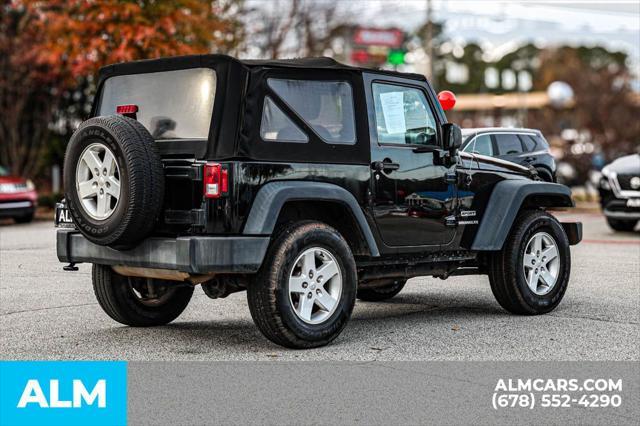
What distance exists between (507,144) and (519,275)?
7222 mm

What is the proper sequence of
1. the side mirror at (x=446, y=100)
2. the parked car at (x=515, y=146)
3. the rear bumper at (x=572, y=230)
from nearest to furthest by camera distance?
the side mirror at (x=446, y=100) → the rear bumper at (x=572, y=230) → the parked car at (x=515, y=146)

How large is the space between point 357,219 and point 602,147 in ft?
169

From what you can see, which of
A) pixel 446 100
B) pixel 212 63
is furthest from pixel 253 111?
pixel 446 100

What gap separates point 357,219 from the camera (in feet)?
25.0

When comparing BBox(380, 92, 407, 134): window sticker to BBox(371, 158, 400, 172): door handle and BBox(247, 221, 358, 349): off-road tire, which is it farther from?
BBox(247, 221, 358, 349): off-road tire

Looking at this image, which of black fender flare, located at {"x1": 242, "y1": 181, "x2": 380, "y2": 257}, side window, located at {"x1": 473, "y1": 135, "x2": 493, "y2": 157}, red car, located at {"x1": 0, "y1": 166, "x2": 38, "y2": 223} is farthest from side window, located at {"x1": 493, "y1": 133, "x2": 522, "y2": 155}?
red car, located at {"x1": 0, "y1": 166, "x2": 38, "y2": 223}

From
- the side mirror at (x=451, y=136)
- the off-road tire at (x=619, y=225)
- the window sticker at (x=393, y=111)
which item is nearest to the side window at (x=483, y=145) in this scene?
the off-road tire at (x=619, y=225)

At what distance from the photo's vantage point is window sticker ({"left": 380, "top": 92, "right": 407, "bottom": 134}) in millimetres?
8016

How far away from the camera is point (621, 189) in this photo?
18.0 m

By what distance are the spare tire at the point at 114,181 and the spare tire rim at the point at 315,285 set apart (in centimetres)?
107

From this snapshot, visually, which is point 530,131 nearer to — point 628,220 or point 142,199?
point 628,220

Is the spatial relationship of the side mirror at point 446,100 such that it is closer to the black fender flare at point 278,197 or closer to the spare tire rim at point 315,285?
the black fender flare at point 278,197

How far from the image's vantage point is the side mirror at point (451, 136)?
8.34 m

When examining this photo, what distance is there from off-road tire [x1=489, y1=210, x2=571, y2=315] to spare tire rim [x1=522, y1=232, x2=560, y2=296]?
0.05m
